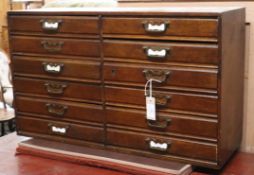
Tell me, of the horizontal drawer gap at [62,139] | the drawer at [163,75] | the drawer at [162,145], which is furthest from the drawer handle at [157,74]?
the horizontal drawer gap at [62,139]

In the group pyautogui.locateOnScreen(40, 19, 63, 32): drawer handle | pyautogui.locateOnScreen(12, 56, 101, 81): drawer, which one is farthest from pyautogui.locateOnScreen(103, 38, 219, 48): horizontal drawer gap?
pyautogui.locateOnScreen(40, 19, 63, 32): drawer handle

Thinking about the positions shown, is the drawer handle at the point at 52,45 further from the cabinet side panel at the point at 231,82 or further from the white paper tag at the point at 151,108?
the cabinet side panel at the point at 231,82

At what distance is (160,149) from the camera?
4.70 ft

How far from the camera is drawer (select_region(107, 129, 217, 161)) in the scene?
1359 mm

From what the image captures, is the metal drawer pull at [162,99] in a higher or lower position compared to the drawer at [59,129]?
higher

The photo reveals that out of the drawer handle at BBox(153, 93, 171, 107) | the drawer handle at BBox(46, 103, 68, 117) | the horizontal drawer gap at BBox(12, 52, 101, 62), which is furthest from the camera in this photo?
the drawer handle at BBox(46, 103, 68, 117)

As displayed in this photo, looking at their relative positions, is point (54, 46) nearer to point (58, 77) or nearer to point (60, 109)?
point (58, 77)

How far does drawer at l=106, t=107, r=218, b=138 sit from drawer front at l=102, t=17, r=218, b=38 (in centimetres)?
27

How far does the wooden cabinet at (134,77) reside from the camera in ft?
4.29

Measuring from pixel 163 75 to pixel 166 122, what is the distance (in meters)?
0.16

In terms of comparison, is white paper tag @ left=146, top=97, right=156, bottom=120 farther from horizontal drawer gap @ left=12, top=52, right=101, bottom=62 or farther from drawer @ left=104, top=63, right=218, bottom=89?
horizontal drawer gap @ left=12, top=52, right=101, bottom=62

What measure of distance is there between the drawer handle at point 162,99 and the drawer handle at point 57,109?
0.39m

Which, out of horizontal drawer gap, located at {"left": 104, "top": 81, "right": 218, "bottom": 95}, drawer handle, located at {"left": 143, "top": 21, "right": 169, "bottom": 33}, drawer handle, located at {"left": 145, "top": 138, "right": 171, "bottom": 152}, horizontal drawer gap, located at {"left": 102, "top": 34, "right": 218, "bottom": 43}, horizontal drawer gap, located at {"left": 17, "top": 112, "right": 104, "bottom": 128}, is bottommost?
drawer handle, located at {"left": 145, "top": 138, "right": 171, "bottom": 152}

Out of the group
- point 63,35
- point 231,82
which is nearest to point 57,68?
point 63,35
